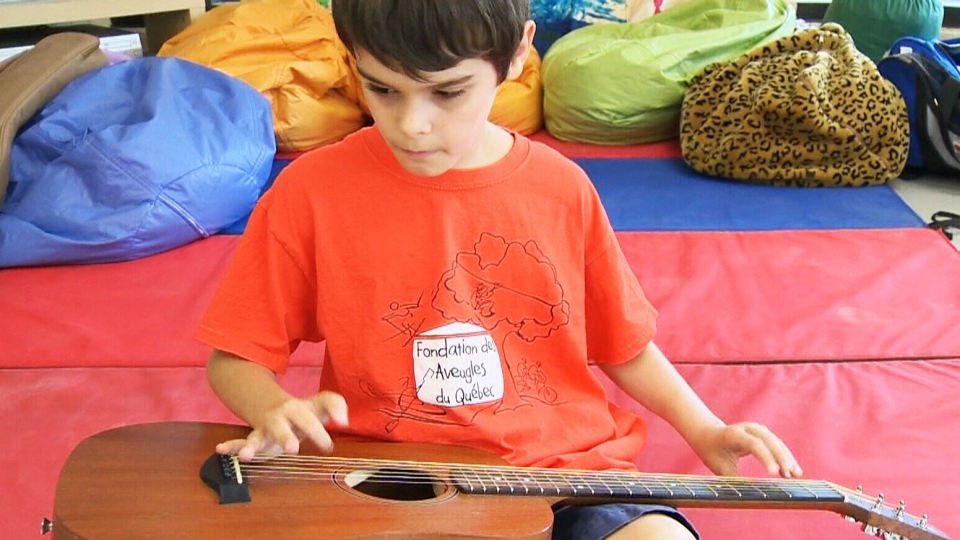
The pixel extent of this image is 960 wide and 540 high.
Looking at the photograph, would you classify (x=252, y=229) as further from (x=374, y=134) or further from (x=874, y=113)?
(x=874, y=113)

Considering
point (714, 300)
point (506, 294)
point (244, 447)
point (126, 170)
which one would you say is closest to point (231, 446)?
point (244, 447)

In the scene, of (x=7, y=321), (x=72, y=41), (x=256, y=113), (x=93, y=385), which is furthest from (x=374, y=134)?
(x=72, y=41)

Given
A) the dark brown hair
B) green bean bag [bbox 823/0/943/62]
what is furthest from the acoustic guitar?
green bean bag [bbox 823/0/943/62]

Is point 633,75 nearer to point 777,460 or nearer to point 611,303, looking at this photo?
point 611,303

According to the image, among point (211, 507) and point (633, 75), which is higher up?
point (211, 507)

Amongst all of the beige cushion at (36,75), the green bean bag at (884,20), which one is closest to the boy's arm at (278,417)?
the beige cushion at (36,75)

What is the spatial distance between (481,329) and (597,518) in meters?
0.20

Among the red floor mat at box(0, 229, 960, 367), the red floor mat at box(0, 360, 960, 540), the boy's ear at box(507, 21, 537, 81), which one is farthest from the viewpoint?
the red floor mat at box(0, 229, 960, 367)

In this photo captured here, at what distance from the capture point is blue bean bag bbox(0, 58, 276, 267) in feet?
5.57

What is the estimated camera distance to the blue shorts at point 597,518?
0.78m

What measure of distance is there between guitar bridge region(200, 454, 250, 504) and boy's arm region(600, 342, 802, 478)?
405 mm

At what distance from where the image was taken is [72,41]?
82.4 inches

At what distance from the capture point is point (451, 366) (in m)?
0.84

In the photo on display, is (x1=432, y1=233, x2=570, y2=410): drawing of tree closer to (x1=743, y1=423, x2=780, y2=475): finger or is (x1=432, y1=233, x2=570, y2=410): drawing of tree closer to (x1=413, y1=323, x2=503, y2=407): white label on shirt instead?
(x1=413, y1=323, x2=503, y2=407): white label on shirt
